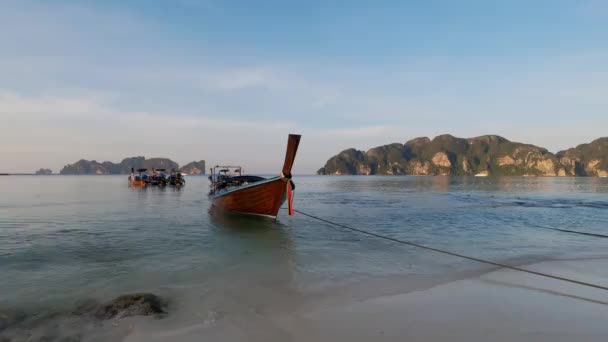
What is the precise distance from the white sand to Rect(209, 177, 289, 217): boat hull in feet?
39.8

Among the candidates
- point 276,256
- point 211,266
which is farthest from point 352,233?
point 211,266

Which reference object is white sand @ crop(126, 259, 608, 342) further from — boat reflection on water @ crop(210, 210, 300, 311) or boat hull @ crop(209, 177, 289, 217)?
boat hull @ crop(209, 177, 289, 217)

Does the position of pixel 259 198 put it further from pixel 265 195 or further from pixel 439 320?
pixel 439 320

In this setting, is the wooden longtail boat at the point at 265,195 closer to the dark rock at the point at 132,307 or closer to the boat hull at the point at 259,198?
the boat hull at the point at 259,198

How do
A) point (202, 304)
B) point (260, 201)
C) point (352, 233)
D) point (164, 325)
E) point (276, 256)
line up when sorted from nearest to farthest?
point (164, 325), point (202, 304), point (276, 256), point (352, 233), point (260, 201)

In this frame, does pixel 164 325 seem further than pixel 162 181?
No

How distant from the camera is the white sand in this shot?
5180 mm

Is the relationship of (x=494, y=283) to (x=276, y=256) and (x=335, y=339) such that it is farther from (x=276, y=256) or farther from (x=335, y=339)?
(x=276, y=256)

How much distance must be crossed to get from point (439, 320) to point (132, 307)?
5.94 m

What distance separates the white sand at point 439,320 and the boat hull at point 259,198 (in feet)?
39.8

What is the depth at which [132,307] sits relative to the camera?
646cm

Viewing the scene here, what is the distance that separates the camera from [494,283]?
8070 mm

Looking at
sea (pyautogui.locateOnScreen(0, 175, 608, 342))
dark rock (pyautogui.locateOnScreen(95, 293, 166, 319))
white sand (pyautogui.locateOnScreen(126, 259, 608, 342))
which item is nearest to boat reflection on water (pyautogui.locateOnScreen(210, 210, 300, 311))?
sea (pyautogui.locateOnScreen(0, 175, 608, 342))

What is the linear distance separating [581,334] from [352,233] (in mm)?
11396
